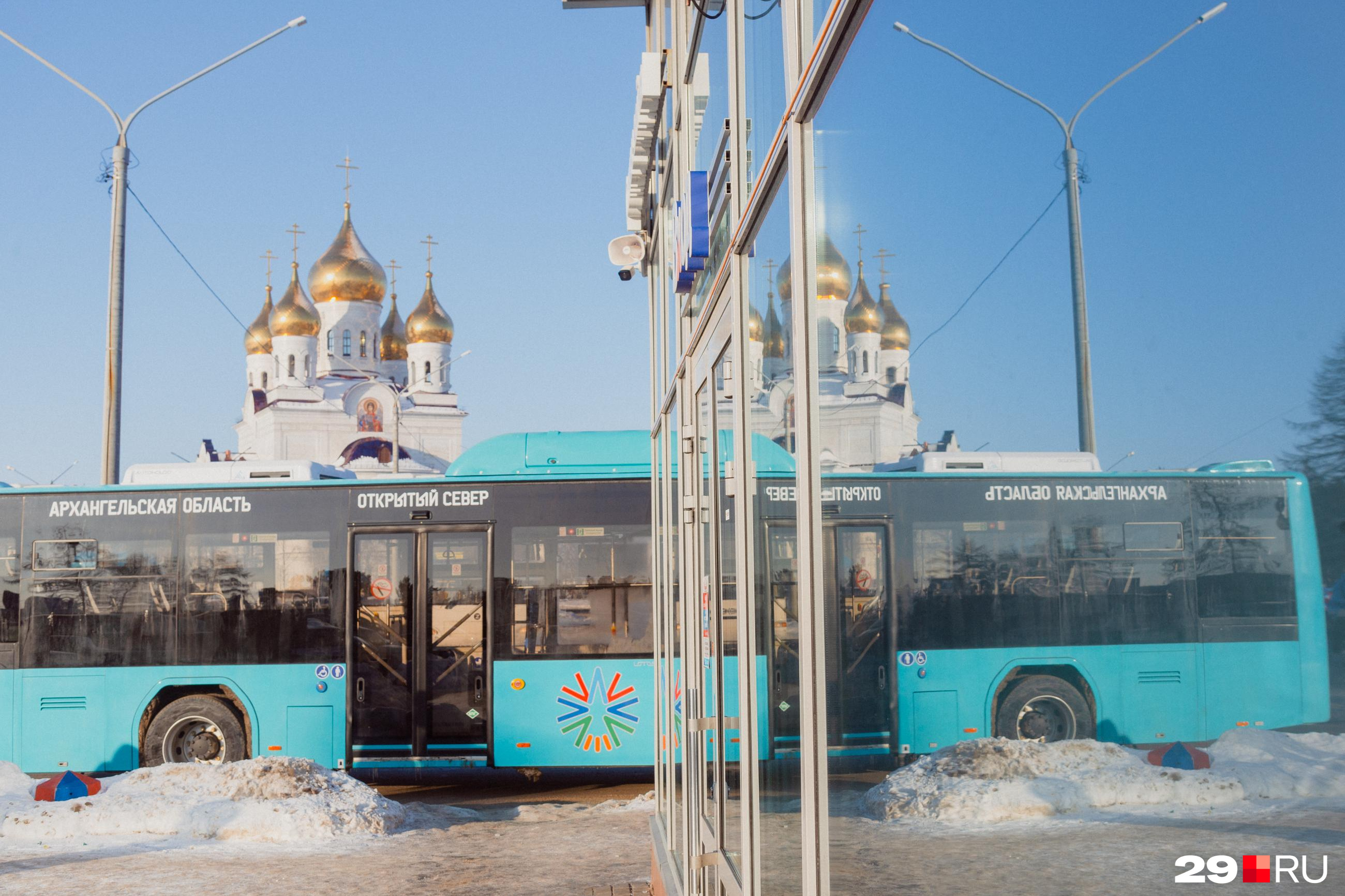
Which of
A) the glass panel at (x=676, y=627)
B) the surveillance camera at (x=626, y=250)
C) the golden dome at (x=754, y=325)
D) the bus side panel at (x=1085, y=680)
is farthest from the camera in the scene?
the surveillance camera at (x=626, y=250)

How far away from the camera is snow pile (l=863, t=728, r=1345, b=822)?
29.7 inches

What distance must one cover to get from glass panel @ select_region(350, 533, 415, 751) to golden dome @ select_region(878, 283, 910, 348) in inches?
358

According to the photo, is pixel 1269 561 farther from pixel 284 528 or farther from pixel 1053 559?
pixel 284 528

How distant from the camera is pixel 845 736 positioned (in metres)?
1.82

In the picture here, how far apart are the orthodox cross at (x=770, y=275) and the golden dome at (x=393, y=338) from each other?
202 ft

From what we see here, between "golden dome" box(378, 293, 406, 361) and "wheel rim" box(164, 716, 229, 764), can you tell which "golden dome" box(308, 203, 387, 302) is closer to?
"golden dome" box(378, 293, 406, 361)

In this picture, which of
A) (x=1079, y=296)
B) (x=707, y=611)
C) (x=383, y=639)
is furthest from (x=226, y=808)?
(x=1079, y=296)

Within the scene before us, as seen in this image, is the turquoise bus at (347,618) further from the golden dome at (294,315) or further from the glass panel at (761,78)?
the golden dome at (294,315)

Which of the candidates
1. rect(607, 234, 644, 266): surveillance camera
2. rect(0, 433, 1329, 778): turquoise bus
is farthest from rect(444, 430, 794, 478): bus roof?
rect(607, 234, 644, 266): surveillance camera

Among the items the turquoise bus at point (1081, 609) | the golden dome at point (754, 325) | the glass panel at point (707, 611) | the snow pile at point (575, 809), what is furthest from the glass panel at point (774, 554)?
the snow pile at point (575, 809)

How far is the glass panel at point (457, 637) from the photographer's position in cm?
995

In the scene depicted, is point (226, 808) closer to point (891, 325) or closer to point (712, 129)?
point (712, 129)

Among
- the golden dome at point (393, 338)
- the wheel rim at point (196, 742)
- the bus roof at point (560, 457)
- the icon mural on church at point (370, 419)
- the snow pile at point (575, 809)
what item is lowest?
the snow pile at point (575, 809)

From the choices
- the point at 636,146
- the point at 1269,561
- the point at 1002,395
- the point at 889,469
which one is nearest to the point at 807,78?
the point at 889,469
